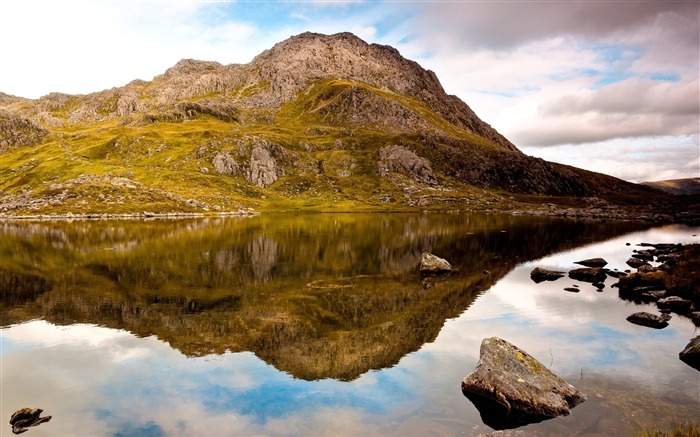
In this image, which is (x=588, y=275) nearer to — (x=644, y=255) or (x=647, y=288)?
(x=647, y=288)

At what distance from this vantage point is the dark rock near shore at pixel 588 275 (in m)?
53.3

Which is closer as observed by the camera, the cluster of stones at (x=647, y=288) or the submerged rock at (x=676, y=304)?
the cluster of stones at (x=647, y=288)

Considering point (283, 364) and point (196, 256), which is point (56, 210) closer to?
point (196, 256)

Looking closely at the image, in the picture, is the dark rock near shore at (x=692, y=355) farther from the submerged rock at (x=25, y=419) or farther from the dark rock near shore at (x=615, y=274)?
the submerged rock at (x=25, y=419)

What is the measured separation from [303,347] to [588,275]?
1732 inches

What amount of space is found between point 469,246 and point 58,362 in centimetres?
6817

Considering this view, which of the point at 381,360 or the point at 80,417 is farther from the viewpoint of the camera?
the point at 381,360

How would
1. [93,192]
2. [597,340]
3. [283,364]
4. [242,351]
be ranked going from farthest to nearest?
[93,192] < [597,340] < [242,351] < [283,364]

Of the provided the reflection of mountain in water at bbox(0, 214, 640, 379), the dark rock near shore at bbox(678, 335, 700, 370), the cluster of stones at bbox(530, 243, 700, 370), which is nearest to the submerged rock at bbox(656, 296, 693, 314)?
the cluster of stones at bbox(530, 243, 700, 370)

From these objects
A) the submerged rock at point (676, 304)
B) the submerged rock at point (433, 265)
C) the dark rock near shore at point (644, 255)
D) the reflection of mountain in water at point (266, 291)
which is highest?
the dark rock near shore at point (644, 255)

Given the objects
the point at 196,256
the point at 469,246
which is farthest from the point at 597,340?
the point at 196,256

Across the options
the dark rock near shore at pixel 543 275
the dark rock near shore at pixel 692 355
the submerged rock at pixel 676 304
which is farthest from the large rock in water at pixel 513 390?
the dark rock near shore at pixel 543 275

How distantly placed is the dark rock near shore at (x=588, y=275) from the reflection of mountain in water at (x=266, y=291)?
9.45 m

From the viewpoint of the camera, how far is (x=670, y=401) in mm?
20719
